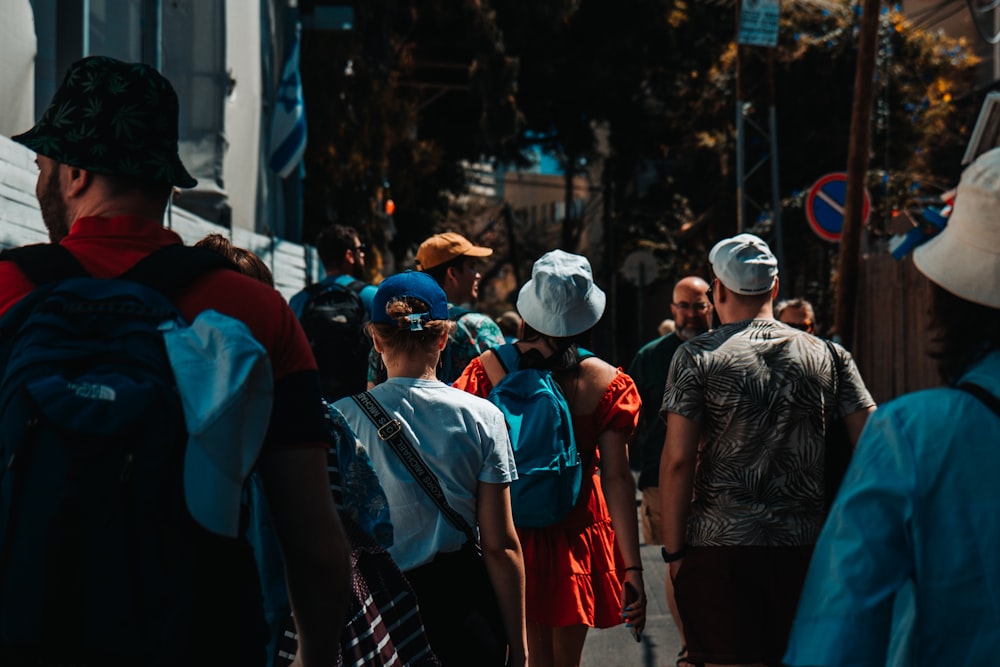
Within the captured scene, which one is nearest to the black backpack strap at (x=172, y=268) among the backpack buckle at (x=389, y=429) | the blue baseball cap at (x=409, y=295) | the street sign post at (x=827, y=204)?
the backpack buckle at (x=389, y=429)

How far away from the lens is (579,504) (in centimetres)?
461

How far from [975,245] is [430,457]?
5.97ft

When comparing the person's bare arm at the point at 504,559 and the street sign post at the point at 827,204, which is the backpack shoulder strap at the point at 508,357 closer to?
the person's bare arm at the point at 504,559

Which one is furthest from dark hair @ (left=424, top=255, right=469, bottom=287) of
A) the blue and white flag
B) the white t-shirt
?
the blue and white flag

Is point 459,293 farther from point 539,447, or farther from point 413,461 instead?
point 413,461

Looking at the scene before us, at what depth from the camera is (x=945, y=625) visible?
2.03 m

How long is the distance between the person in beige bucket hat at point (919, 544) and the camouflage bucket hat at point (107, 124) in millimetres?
1272

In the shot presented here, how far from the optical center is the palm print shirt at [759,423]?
427 cm

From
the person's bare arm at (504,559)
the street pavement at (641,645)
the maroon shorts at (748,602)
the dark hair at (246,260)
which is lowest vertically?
the street pavement at (641,645)

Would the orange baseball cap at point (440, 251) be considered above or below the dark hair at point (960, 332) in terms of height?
below

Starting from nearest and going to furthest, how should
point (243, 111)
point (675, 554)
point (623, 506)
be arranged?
1. point (675, 554)
2. point (623, 506)
3. point (243, 111)

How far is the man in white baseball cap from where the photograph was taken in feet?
14.0

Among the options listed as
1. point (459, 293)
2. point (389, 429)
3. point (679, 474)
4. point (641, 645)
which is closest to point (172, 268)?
point (389, 429)

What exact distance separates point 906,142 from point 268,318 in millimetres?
24535
